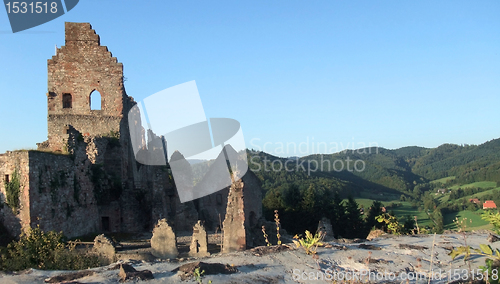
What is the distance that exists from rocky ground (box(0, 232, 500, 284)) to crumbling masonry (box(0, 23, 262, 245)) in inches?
228

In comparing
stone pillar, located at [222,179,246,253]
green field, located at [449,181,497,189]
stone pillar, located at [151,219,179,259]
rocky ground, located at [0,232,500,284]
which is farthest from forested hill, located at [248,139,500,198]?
rocky ground, located at [0,232,500,284]

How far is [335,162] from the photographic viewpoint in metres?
101

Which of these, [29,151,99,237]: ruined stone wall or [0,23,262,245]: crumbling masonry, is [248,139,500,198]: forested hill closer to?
[0,23,262,245]: crumbling masonry

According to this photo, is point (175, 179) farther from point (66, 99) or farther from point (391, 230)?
point (391, 230)

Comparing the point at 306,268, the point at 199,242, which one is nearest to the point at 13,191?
the point at 199,242

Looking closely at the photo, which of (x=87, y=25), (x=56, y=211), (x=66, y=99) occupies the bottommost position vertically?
(x=56, y=211)

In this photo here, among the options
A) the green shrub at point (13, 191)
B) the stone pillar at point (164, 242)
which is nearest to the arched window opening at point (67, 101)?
the green shrub at point (13, 191)

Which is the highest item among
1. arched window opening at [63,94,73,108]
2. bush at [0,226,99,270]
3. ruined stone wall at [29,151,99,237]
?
arched window opening at [63,94,73,108]

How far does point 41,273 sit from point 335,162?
316 feet

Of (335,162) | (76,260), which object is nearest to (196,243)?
(76,260)

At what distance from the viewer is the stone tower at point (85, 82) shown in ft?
74.8

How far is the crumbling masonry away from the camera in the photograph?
13938 millimetres

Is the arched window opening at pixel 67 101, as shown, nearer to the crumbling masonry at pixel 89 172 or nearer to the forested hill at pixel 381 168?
the crumbling masonry at pixel 89 172

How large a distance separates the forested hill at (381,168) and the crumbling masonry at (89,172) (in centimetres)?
2704
